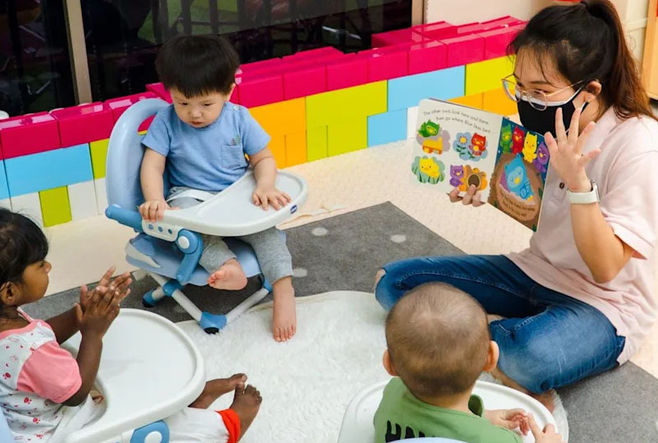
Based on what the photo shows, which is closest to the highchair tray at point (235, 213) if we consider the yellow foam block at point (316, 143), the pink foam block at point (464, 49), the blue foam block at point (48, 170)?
the blue foam block at point (48, 170)

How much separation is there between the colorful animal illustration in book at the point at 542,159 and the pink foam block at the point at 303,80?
3.33 ft

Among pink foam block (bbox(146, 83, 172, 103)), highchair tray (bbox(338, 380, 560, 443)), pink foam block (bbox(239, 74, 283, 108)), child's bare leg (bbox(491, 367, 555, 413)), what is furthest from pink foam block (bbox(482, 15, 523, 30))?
highchair tray (bbox(338, 380, 560, 443))

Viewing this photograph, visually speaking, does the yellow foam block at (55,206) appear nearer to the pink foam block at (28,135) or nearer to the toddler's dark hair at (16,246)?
the pink foam block at (28,135)

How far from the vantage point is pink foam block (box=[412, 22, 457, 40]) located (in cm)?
279

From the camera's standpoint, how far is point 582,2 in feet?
5.22

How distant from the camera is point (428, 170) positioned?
1905 millimetres

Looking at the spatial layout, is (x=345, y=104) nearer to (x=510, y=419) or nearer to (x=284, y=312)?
(x=284, y=312)

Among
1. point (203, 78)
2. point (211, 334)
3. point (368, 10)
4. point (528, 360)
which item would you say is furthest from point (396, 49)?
point (528, 360)

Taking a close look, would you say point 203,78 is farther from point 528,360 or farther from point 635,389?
point 635,389

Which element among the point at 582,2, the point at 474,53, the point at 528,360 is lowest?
the point at 528,360

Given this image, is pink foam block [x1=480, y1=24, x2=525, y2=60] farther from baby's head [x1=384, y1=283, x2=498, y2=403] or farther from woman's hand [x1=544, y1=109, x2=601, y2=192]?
baby's head [x1=384, y1=283, x2=498, y2=403]

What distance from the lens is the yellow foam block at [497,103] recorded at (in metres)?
2.85

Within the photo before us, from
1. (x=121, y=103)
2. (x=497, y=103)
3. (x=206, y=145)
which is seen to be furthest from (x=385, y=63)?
(x=206, y=145)

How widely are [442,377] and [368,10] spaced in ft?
6.53
